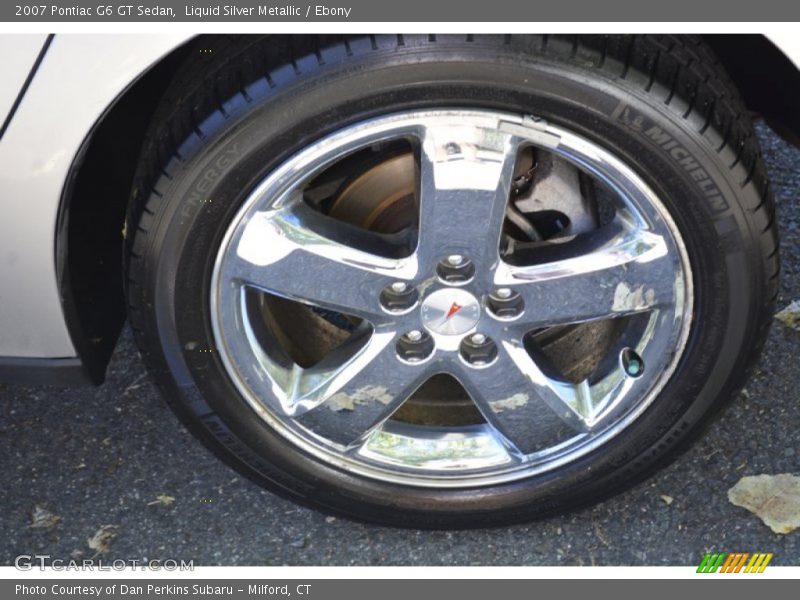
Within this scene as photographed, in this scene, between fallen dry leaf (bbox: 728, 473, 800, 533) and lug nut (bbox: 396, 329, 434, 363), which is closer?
lug nut (bbox: 396, 329, 434, 363)

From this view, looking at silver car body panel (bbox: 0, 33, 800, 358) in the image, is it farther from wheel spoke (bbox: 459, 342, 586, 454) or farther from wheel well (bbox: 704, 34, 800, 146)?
wheel spoke (bbox: 459, 342, 586, 454)

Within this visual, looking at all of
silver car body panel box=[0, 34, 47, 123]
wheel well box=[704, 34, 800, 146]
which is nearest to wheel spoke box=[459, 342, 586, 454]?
wheel well box=[704, 34, 800, 146]

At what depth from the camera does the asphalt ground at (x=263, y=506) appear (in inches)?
90.0

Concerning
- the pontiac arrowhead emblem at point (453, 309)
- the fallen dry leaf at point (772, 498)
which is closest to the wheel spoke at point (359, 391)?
the pontiac arrowhead emblem at point (453, 309)

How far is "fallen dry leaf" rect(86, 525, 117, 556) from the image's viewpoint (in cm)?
232

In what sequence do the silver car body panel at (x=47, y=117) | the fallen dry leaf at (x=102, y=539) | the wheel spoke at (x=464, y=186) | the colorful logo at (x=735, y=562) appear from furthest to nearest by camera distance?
the fallen dry leaf at (x=102, y=539) → the colorful logo at (x=735, y=562) → the wheel spoke at (x=464, y=186) → the silver car body panel at (x=47, y=117)

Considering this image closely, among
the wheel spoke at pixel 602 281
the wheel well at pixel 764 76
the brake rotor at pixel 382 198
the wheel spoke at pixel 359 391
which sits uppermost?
the wheel well at pixel 764 76

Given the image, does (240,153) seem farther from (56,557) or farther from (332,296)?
(56,557)

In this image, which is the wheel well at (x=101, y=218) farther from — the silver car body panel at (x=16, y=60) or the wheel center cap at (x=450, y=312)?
the wheel center cap at (x=450, y=312)

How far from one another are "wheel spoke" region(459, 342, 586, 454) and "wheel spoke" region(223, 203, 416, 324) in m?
0.23

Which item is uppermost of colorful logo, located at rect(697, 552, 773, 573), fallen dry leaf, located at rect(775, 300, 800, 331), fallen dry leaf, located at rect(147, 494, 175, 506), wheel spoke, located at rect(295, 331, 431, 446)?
wheel spoke, located at rect(295, 331, 431, 446)

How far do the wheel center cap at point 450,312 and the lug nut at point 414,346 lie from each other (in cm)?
3
